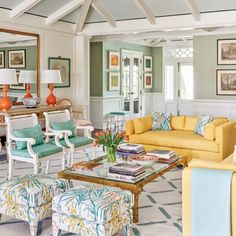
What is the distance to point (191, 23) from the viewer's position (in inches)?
284

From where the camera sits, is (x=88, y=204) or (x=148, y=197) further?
(x=148, y=197)

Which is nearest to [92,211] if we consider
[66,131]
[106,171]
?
[106,171]

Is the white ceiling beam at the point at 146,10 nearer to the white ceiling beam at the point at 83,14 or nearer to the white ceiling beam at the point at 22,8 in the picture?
the white ceiling beam at the point at 83,14

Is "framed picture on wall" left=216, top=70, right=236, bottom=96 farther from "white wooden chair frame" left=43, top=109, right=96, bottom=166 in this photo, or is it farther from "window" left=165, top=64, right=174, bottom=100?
"white wooden chair frame" left=43, top=109, right=96, bottom=166

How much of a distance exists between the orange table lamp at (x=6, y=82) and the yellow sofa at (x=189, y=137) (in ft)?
6.82

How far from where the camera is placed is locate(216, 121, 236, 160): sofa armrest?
553cm

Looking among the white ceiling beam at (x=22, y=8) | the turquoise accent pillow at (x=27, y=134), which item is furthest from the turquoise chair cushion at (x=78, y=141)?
the white ceiling beam at (x=22, y=8)

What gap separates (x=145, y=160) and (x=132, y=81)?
723 cm

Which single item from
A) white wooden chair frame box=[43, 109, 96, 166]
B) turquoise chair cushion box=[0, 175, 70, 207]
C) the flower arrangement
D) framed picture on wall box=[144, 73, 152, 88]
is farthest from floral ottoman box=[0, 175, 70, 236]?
framed picture on wall box=[144, 73, 152, 88]

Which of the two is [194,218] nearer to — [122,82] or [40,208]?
[40,208]

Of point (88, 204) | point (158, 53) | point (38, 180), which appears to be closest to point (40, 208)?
point (38, 180)

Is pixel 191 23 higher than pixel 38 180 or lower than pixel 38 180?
higher

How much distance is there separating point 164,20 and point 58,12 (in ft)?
6.98

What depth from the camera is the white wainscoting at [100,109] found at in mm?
10289
